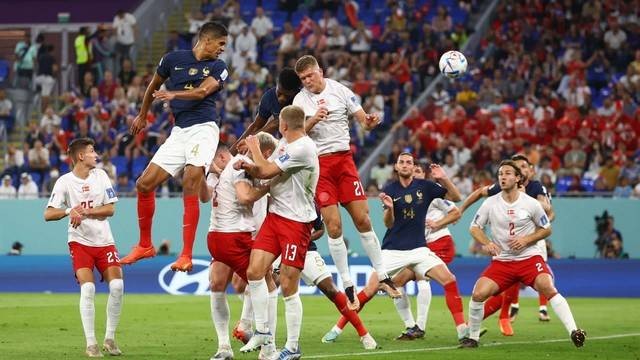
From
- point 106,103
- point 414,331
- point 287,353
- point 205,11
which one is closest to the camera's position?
point 287,353

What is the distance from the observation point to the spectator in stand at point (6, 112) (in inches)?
1382

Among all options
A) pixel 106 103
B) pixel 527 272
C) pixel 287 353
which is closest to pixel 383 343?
pixel 527 272

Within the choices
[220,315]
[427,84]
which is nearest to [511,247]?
[220,315]

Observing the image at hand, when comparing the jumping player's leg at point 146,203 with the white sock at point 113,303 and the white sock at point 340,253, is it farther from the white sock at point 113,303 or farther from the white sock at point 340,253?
the white sock at point 340,253

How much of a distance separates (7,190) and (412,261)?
16.2 m

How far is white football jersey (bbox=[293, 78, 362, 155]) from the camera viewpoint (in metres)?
14.9

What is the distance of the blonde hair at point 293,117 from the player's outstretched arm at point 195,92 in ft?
3.79

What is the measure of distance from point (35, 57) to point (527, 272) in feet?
79.7

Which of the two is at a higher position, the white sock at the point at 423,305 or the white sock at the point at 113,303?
the white sock at the point at 113,303

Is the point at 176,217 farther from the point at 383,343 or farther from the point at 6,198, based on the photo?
the point at 383,343

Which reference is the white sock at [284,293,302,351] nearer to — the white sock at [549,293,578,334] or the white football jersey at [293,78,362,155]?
the white football jersey at [293,78,362,155]

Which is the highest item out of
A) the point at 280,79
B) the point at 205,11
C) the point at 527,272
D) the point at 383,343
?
the point at 205,11

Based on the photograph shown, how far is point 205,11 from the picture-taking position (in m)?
38.2

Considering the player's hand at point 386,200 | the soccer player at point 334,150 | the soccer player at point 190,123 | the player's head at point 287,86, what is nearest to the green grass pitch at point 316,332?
the soccer player at point 334,150
